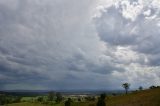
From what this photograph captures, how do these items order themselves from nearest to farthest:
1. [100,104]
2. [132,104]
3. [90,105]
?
[100,104], [132,104], [90,105]

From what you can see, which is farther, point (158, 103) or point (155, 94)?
point (155, 94)

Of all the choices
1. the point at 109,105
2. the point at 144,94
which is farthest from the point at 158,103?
the point at 109,105

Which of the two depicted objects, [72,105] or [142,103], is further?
[72,105]

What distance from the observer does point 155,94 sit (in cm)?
14675

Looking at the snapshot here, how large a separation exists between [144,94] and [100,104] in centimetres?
4475

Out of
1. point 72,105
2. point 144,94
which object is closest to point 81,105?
point 72,105

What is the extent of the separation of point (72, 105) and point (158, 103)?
68.7 metres

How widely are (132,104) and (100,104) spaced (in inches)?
1189

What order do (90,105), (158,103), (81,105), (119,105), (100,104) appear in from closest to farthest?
(100,104)
(158,103)
(119,105)
(90,105)
(81,105)

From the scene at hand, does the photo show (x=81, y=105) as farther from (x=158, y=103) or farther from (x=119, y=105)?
(x=158, y=103)

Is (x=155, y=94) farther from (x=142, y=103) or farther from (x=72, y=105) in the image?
(x=72, y=105)

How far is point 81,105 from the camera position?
186 m

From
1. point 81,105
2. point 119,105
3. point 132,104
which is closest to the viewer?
point 132,104

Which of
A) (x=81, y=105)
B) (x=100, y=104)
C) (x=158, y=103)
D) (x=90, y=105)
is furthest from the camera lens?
(x=81, y=105)
